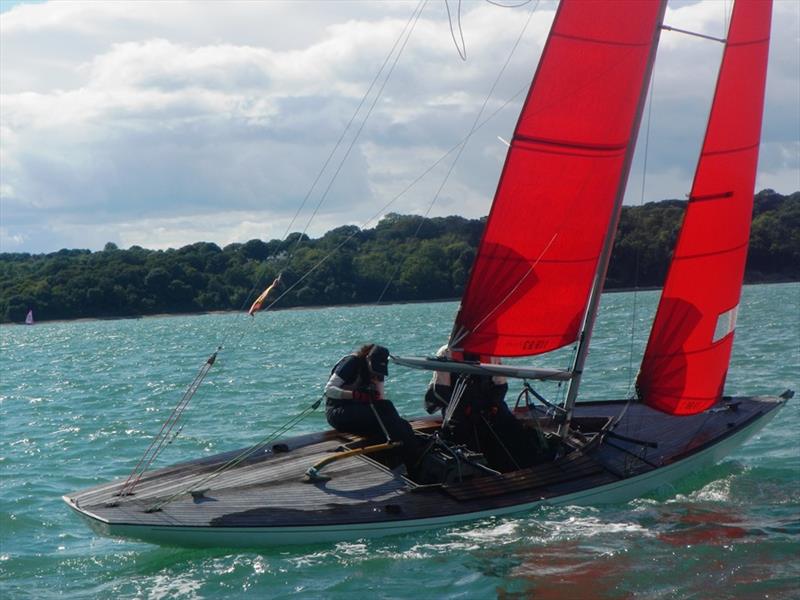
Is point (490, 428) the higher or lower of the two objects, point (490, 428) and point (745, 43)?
the lower

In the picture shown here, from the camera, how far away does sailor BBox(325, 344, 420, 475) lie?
31.3ft

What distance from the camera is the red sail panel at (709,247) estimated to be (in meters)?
10.6

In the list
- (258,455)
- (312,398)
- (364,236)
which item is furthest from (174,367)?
(364,236)

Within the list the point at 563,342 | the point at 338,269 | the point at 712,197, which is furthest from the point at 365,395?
the point at 338,269

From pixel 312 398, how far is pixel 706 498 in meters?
9.51

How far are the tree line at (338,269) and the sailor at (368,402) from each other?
120 feet

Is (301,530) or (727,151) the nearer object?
(301,530)

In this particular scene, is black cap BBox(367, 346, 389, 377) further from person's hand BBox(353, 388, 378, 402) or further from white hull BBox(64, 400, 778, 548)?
white hull BBox(64, 400, 778, 548)

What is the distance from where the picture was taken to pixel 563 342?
10.2 meters

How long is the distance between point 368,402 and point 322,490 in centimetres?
111

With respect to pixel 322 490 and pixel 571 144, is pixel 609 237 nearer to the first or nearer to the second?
pixel 571 144

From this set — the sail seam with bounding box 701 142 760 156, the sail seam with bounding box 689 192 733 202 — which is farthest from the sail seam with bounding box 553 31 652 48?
the sail seam with bounding box 689 192 733 202

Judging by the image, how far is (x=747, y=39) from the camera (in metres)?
10.7

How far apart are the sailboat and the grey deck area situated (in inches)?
0.7
